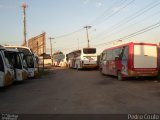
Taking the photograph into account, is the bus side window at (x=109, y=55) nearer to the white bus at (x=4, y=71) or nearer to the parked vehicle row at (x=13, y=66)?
the parked vehicle row at (x=13, y=66)

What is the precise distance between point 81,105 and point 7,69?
26.6ft

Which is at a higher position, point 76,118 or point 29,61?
point 29,61

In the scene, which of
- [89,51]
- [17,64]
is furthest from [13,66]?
[89,51]

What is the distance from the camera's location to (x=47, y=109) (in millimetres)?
11406

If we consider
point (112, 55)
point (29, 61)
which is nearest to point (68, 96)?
point (112, 55)

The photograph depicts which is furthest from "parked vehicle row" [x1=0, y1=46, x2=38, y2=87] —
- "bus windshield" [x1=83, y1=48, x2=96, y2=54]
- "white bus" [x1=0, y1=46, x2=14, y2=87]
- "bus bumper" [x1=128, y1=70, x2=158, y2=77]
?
"bus windshield" [x1=83, y1=48, x2=96, y2=54]

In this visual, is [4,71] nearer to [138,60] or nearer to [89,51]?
[138,60]

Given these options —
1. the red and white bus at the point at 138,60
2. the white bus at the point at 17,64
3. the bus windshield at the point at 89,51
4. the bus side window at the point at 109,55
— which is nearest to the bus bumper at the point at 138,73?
the red and white bus at the point at 138,60

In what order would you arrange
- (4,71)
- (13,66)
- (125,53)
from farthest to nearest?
(125,53), (13,66), (4,71)

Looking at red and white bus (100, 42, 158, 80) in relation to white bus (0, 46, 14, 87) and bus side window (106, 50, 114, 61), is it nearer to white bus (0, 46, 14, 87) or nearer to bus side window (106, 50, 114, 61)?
bus side window (106, 50, 114, 61)

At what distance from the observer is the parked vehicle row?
60.3 ft

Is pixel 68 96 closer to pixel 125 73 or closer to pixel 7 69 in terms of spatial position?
pixel 7 69

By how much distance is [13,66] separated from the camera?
71.6 ft

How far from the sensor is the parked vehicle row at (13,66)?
18.4m
